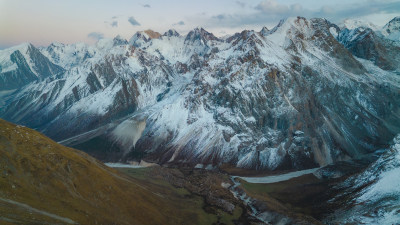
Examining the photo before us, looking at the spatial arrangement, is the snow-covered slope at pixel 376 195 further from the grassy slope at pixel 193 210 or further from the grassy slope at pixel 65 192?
the grassy slope at pixel 65 192

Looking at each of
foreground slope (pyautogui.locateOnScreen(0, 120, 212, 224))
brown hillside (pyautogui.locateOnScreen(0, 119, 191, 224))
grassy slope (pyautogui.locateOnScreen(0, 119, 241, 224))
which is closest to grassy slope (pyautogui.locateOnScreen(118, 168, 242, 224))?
grassy slope (pyautogui.locateOnScreen(0, 119, 241, 224))

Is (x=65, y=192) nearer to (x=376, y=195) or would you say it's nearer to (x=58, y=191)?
(x=58, y=191)

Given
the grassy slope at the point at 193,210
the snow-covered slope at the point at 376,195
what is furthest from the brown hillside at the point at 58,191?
the snow-covered slope at the point at 376,195

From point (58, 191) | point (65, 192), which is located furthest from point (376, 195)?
point (58, 191)

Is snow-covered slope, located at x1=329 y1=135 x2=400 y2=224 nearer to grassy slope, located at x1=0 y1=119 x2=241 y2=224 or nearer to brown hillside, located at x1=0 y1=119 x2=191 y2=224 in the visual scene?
grassy slope, located at x1=0 y1=119 x2=241 y2=224

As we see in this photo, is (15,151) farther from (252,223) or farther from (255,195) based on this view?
(255,195)

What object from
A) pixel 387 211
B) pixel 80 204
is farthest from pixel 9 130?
pixel 387 211

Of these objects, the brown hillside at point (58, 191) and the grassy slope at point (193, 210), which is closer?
the brown hillside at point (58, 191)
